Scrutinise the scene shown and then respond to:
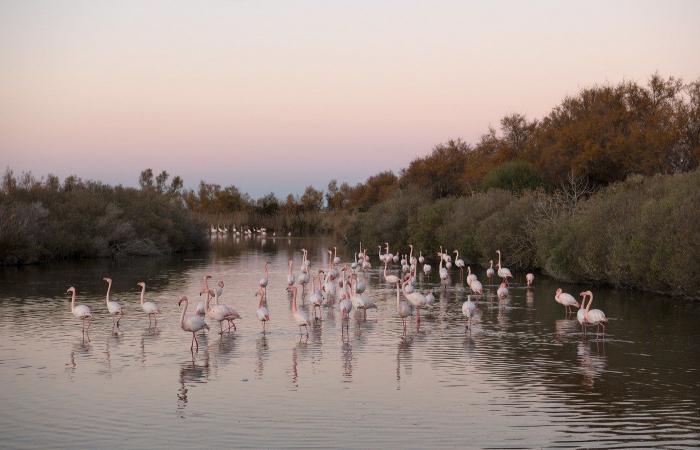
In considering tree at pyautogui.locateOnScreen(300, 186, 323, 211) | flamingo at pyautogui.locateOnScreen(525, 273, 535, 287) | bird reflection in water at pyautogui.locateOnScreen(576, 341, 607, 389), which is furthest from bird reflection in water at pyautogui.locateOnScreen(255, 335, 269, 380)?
tree at pyautogui.locateOnScreen(300, 186, 323, 211)

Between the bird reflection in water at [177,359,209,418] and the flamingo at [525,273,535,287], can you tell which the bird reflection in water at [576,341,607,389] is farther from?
the flamingo at [525,273,535,287]

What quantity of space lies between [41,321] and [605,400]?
13.9 m

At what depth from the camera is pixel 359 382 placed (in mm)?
13789

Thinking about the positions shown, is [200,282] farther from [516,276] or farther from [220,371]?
[220,371]

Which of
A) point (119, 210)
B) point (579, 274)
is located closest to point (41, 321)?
point (579, 274)

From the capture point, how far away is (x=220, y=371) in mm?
14523

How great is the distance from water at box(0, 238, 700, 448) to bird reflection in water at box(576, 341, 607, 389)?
3 cm

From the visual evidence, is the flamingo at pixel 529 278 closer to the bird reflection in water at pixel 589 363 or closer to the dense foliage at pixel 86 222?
the bird reflection in water at pixel 589 363

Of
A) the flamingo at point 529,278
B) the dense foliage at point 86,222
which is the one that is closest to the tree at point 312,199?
the dense foliage at point 86,222

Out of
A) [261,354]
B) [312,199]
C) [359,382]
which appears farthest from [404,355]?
[312,199]

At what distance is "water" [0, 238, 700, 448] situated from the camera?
1073cm

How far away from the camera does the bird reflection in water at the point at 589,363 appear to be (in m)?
13.8

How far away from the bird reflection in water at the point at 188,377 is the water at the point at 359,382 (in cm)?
A: 4

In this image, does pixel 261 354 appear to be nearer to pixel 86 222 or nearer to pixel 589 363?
pixel 589 363
